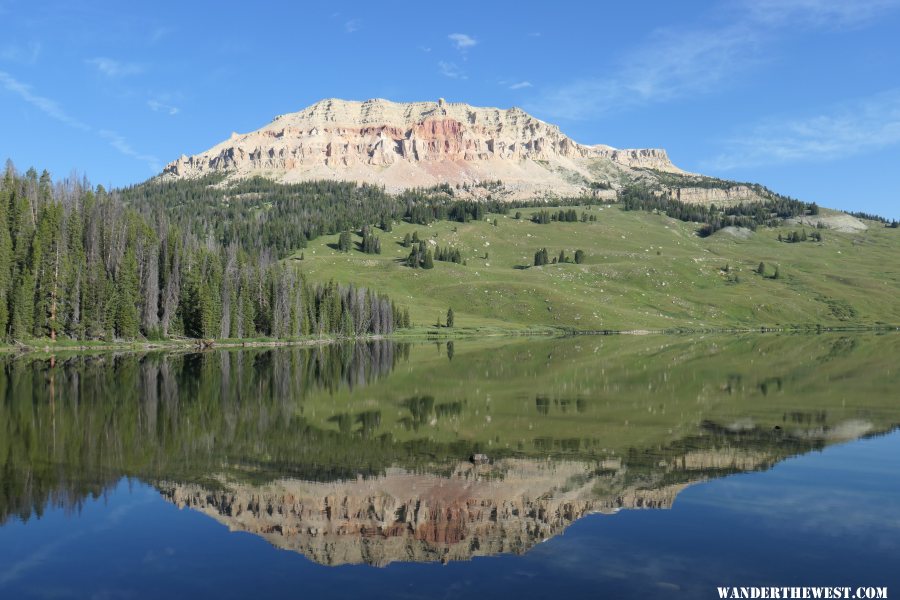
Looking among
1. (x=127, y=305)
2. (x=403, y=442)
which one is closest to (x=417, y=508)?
(x=403, y=442)

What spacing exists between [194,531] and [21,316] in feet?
295

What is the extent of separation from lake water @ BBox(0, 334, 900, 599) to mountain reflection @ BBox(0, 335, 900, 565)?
15 centimetres

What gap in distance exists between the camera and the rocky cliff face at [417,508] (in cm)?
1805

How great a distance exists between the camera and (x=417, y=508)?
826 inches

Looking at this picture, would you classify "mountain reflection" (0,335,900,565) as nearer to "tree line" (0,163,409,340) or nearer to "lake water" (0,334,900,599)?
"lake water" (0,334,900,599)

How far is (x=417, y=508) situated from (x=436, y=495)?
1530mm

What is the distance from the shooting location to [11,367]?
216 ft

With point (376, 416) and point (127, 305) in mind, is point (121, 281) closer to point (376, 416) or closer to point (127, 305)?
point (127, 305)

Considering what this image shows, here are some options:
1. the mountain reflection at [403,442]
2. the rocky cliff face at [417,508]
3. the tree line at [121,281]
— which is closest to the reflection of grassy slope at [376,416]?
the mountain reflection at [403,442]

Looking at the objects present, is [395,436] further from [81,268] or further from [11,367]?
[81,268]

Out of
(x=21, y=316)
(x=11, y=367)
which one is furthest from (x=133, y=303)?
(x=11, y=367)

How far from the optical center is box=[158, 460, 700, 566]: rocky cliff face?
711 inches

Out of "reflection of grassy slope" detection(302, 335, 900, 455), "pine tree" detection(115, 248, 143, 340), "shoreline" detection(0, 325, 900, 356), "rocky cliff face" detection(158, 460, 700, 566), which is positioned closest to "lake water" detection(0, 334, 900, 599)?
"rocky cliff face" detection(158, 460, 700, 566)

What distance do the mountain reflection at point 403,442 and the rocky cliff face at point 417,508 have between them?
8 centimetres
